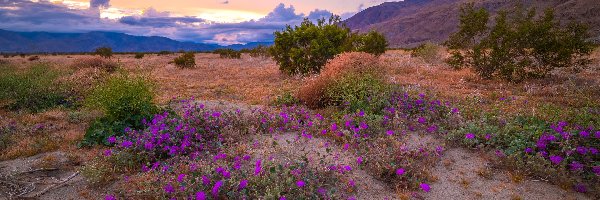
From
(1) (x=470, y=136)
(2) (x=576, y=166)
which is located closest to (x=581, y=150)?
(2) (x=576, y=166)

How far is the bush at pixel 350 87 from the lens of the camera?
27.9ft

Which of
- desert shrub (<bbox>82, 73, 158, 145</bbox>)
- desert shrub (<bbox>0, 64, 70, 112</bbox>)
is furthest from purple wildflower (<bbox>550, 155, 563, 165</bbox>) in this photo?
desert shrub (<bbox>0, 64, 70, 112</bbox>)

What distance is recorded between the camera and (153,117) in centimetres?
771

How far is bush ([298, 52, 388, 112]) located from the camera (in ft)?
27.9

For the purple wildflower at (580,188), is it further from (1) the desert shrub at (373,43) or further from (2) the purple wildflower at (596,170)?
(1) the desert shrub at (373,43)

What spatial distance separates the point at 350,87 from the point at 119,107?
5.31m

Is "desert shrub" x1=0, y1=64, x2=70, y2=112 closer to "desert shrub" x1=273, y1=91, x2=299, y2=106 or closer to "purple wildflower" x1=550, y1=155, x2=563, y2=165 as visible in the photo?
"desert shrub" x1=273, y1=91, x2=299, y2=106

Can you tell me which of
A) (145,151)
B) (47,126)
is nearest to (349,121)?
(145,151)

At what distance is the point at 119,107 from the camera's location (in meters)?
7.29

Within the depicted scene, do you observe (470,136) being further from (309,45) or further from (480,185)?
(309,45)

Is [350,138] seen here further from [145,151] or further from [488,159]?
[145,151]

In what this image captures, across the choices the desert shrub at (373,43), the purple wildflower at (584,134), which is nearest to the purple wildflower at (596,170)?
the purple wildflower at (584,134)

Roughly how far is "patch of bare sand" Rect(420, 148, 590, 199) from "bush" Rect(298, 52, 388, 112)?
105 inches

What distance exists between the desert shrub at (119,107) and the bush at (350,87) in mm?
4152
